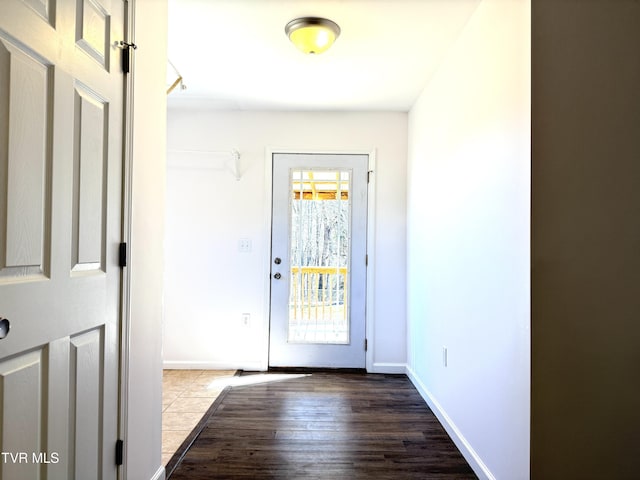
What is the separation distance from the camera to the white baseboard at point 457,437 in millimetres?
1884

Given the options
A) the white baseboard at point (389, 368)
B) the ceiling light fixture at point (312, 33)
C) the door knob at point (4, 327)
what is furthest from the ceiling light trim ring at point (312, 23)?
the white baseboard at point (389, 368)

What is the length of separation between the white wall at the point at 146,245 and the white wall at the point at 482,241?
152 centimetres

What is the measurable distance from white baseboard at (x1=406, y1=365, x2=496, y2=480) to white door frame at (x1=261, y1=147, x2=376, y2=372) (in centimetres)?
63

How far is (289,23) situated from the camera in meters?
2.20

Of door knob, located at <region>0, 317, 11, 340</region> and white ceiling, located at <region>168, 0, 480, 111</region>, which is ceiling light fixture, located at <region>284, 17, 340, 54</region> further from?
door knob, located at <region>0, 317, 11, 340</region>

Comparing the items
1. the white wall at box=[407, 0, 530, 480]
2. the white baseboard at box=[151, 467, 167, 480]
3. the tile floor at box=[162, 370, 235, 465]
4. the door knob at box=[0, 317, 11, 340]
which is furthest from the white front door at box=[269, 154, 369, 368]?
the door knob at box=[0, 317, 11, 340]

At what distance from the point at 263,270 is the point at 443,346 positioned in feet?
5.68

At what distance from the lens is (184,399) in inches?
115

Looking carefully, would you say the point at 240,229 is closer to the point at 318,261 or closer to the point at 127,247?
A: the point at 318,261

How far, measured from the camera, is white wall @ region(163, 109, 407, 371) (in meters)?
3.61

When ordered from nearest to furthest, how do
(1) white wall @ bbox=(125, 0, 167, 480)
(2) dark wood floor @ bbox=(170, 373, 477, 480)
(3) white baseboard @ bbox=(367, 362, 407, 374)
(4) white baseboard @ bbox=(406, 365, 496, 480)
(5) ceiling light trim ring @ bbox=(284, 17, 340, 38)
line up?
(1) white wall @ bbox=(125, 0, 167, 480) < (4) white baseboard @ bbox=(406, 365, 496, 480) < (2) dark wood floor @ bbox=(170, 373, 477, 480) < (5) ceiling light trim ring @ bbox=(284, 17, 340, 38) < (3) white baseboard @ bbox=(367, 362, 407, 374)

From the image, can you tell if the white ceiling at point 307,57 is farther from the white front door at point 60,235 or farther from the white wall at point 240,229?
the white front door at point 60,235

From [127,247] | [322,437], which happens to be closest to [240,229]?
[322,437]

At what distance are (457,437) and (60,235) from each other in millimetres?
2191
